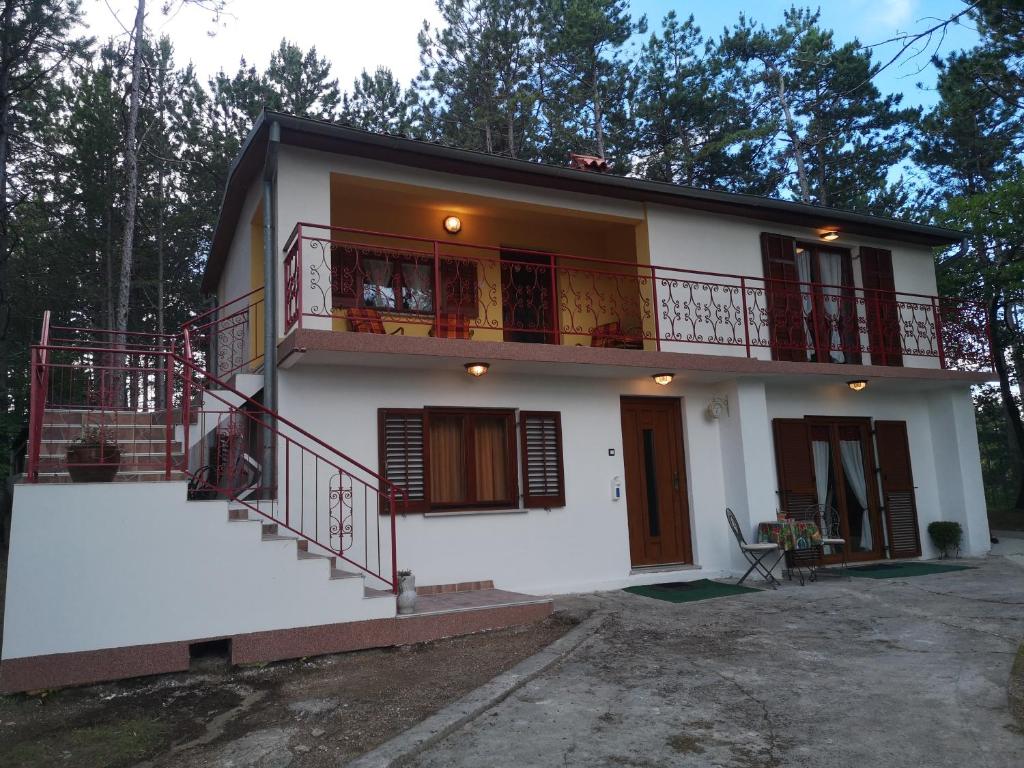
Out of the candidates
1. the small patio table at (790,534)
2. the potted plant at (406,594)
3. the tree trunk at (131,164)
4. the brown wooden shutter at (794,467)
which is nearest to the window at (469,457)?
the potted plant at (406,594)

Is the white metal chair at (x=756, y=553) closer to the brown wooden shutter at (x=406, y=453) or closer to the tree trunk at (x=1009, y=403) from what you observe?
the brown wooden shutter at (x=406, y=453)

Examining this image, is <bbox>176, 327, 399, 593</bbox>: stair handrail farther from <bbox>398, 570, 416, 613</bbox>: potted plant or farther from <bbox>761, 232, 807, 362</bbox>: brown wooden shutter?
<bbox>761, 232, 807, 362</bbox>: brown wooden shutter

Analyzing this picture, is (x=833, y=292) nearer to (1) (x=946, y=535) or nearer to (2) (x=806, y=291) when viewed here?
(2) (x=806, y=291)

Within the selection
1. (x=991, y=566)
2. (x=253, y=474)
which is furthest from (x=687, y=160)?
(x=253, y=474)

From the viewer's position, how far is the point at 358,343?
7484mm

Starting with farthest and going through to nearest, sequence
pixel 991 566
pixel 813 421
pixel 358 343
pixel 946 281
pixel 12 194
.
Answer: pixel 12 194 < pixel 946 281 < pixel 813 421 < pixel 991 566 < pixel 358 343

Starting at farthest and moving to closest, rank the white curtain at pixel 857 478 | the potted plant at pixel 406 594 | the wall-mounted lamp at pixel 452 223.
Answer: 1. the white curtain at pixel 857 478
2. the wall-mounted lamp at pixel 452 223
3. the potted plant at pixel 406 594

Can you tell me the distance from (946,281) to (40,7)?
20363 millimetres

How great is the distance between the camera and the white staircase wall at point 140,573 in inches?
211

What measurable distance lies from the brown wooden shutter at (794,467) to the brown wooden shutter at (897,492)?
1554 mm

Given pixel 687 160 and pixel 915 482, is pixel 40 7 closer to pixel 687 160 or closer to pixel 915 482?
pixel 687 160

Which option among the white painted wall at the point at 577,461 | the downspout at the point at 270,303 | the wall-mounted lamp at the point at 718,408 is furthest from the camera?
the wall-mounted lamp at the point at 718,408

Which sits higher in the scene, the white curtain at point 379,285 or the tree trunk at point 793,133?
the tree trunk at point 793,133

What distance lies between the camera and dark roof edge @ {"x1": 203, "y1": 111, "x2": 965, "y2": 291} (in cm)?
798
